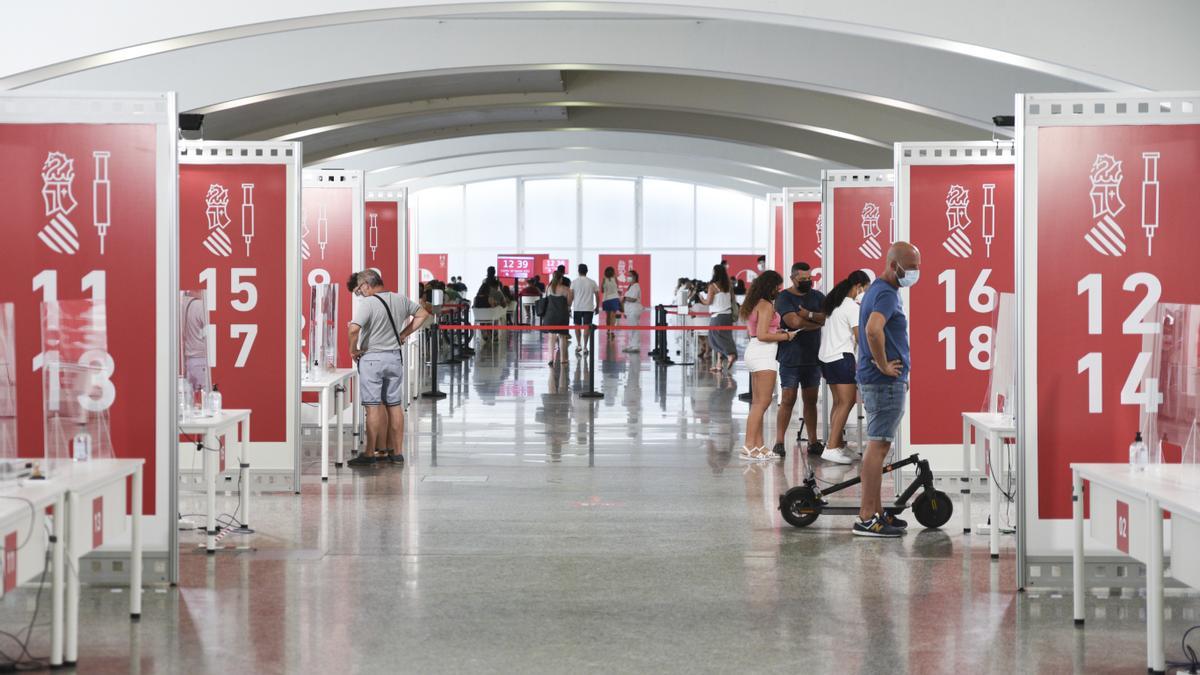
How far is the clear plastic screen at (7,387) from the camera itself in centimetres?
443

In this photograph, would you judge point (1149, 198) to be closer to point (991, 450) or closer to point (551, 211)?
point (991, 450)

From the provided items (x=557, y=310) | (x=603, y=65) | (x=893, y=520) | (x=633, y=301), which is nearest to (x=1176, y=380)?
(x=893, y=520)

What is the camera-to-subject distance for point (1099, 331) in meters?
5.73

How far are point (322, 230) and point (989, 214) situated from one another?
5448 millimetres

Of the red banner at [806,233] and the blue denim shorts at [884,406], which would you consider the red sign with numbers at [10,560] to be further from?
the red banner at [806,233]

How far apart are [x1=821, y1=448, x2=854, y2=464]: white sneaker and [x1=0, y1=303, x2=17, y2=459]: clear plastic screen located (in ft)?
22.1

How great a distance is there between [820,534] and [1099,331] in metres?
2.04

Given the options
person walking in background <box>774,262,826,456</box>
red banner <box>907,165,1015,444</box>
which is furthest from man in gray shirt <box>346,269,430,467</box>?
red banner <box>907,165,1015,444</box>

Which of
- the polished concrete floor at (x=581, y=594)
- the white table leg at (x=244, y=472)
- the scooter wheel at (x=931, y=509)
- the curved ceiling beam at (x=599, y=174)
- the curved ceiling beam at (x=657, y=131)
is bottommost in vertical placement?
the polished concrete floor at (x=581, y=594)

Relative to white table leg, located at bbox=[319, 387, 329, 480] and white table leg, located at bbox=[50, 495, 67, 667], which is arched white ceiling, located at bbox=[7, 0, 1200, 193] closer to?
white table leg, located at bbox=[319, 387, 329, 480]

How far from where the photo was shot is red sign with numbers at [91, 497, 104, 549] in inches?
187

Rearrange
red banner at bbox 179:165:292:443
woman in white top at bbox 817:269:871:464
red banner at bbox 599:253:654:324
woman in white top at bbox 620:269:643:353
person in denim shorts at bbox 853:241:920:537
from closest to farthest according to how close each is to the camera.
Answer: person in denim shorts at bbox 853:241:920:537 → red banner at bbox 179:165:292:443 → woman in white top at bbox 817:269:871:464 → woman in white top at bbox 620:269:643:353 → red banner at bbox 599:253:654:324

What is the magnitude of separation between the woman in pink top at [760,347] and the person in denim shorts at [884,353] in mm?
2572

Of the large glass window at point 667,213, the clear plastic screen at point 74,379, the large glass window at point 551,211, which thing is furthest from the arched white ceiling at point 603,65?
the large glass window at point 667,213
